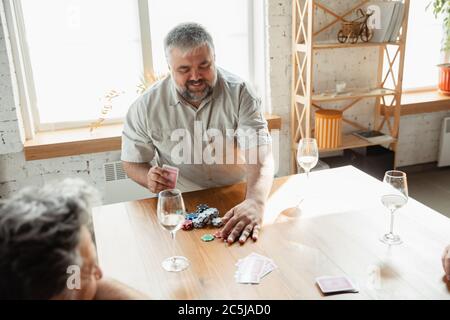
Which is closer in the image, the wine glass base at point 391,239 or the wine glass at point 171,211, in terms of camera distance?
the wine glass at point 171,211

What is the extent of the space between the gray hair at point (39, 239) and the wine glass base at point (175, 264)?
68 cm

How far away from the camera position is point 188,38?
175 cm

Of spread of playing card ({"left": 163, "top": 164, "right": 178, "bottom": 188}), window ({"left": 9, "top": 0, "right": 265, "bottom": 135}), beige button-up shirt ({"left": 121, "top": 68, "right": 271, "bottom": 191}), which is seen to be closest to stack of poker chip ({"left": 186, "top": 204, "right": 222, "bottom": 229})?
spread of playing card ({"left": 163, "top": 164, "right": 178, "bottom": 188})

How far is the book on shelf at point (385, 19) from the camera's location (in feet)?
10.4

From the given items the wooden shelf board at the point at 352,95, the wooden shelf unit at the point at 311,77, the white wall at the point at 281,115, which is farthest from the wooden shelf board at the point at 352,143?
the wooden shelf board at the point at 352,95

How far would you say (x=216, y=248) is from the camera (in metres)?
1.33

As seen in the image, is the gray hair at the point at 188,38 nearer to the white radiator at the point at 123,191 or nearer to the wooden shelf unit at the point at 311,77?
the white radiator at the point at 123,191

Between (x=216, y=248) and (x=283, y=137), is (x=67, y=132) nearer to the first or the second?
(x=283, y=137)

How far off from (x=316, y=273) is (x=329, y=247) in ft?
0.52

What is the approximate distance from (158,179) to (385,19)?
2447 millimetres

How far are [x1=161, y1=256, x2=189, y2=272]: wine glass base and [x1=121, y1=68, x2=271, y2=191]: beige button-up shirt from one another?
2.53 ft

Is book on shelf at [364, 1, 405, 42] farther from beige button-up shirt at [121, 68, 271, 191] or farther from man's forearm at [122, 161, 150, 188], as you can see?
man's forearm at [122, 161, 150, 188]

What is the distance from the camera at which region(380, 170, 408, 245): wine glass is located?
133cm
